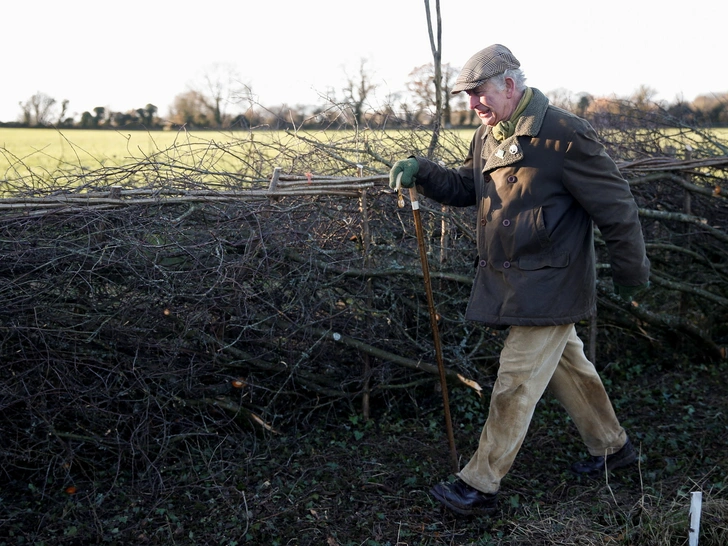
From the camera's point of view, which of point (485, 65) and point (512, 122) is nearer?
point (485, 65)

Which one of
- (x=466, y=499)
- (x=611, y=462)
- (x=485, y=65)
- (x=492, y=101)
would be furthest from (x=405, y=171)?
(x=611, y=462)

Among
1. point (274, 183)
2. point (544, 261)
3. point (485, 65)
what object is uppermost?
point (485, 65)

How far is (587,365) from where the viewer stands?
138 inches

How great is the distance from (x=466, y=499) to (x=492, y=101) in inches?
71.6

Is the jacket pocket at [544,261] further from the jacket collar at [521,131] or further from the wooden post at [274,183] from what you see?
the wooden post at [274,183]

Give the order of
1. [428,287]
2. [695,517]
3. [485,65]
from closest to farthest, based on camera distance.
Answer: [695,517], [485,65], [428,287]

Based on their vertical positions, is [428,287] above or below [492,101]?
below

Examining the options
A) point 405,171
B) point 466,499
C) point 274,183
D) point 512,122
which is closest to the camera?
point 512,122

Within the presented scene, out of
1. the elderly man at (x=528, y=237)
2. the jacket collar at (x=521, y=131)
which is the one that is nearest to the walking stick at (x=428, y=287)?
the elderly man at (x=528, y=237)

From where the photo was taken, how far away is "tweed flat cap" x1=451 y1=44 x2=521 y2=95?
2.99 meters

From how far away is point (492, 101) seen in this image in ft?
10.1

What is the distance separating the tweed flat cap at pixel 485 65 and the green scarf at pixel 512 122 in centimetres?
14

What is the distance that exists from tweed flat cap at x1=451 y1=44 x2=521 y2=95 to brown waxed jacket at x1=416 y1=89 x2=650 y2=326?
0.70 feet

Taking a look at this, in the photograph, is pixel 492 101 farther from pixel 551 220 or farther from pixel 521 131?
pixel 551 220
